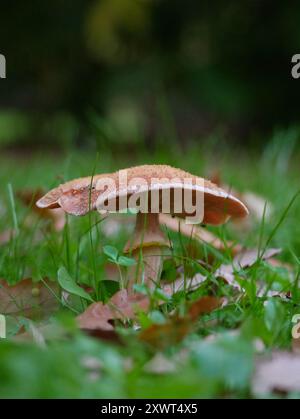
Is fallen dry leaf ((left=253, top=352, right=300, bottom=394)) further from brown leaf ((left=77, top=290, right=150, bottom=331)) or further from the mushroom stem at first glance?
the mushroom stem

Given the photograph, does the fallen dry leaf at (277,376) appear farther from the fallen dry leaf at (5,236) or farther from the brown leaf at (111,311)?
the fallen dry leaf at (5,236)

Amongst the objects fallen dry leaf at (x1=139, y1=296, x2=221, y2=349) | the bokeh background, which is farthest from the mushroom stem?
the bokeh background

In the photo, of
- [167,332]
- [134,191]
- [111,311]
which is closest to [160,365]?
A: [167,332]

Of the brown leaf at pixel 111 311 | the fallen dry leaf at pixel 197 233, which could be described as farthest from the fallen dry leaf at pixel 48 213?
the brown leaf at pixel 111 311

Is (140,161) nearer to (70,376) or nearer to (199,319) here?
(199,319)

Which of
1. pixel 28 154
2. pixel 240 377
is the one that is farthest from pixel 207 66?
pixel 240 377
